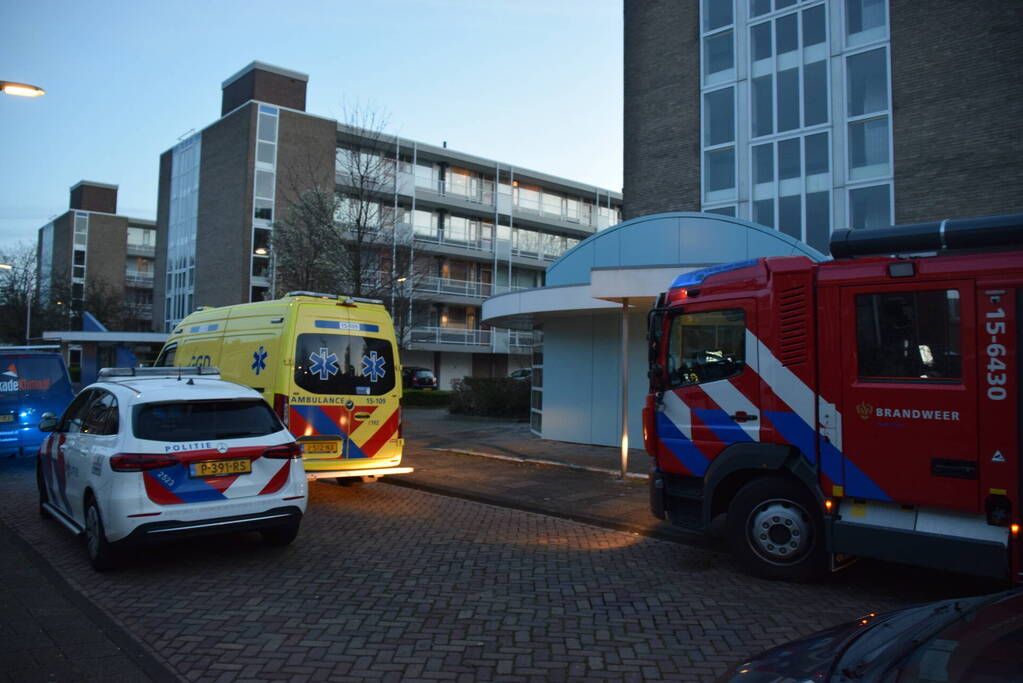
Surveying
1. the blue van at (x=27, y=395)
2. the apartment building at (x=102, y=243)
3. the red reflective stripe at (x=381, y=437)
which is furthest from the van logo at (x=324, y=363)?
the apartment building at (x=102, y=243)

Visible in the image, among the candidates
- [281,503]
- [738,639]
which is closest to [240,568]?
[281,503]

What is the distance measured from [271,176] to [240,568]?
124 ft

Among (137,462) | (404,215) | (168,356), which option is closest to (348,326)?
(137,462)

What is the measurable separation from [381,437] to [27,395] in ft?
21.9

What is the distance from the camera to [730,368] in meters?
6.60

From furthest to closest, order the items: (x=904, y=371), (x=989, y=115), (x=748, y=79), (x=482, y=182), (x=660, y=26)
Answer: (x=482, y=182) < (x=660, y=26) < (x=748, y=79) < (x=989, y=115) < (x=904, y=371)

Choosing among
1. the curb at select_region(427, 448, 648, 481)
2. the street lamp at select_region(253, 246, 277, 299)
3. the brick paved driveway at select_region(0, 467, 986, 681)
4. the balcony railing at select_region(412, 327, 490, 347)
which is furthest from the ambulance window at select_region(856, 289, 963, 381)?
the balcony railing at select_region(412, 327, 490, 347)

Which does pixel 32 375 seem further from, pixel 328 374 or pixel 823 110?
pixel 823 110

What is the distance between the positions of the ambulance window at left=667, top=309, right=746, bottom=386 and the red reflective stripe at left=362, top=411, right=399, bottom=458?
445 cm

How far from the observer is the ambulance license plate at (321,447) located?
9234mm

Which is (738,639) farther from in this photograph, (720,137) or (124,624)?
(720,137)

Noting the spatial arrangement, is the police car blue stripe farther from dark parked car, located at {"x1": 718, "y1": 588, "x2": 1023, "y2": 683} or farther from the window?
the window

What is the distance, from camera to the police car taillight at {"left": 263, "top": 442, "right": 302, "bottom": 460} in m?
6.48

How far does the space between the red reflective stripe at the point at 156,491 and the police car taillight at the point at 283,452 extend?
2.70 feet
